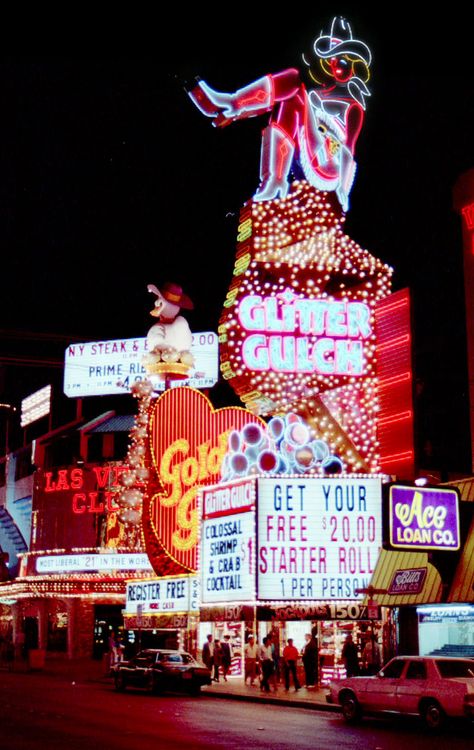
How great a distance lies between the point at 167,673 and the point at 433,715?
35.5ft

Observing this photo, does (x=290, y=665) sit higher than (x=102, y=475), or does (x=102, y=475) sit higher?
(x=102, y=475)

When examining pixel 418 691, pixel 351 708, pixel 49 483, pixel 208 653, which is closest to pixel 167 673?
pixel 208 653

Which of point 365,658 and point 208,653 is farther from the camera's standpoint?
point 208,653

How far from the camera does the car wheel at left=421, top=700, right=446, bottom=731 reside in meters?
17.8

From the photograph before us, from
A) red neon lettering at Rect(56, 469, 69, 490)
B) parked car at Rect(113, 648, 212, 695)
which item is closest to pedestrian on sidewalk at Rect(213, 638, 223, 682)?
parked car at Rect(113, 648, 212, 695)

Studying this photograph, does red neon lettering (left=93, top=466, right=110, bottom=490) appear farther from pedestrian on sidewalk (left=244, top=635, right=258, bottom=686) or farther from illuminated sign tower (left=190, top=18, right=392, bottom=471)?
pedestrian on sidewalk (left=244, top=635, right=258, bottom=686)

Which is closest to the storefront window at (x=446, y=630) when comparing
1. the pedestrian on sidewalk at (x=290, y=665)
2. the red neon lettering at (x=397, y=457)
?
the pedestrian on sidewalk at (x=290, y=665)

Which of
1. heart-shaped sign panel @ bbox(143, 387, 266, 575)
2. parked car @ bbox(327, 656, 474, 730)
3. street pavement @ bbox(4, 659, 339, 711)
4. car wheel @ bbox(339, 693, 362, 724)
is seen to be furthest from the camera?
heart-shaped sign panel @ bbox(143, 387, 266, 575)

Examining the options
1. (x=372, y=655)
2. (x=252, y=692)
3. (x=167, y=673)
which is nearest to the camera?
(x=167, y=673)

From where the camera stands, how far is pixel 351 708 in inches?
782

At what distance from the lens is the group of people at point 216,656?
106ft

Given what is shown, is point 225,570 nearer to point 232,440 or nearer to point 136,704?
point 232,440

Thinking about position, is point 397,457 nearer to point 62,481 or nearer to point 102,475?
point 102,475

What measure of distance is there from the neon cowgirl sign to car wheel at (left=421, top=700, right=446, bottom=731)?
14.9 meters
